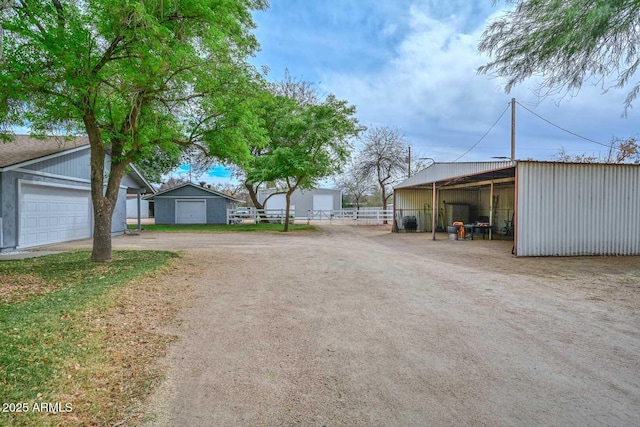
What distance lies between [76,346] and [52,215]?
1162cm

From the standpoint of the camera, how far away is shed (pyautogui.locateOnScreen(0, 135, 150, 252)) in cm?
1012

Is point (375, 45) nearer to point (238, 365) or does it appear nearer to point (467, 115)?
point (467, 115)

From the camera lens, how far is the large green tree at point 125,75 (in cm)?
585

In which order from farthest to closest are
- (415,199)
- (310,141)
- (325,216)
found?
1. (325,216)
2. (415,199)
3. (310,141)

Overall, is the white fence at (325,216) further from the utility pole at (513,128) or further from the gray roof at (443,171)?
the utility pole at (513,128)

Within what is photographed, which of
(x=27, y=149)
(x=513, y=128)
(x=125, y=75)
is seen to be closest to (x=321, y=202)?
(x=513, y=128)

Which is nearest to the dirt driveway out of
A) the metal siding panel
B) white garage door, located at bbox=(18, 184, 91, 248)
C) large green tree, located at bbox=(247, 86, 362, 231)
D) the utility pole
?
white garage door, located at bbox=(18, 184, 91, 248)

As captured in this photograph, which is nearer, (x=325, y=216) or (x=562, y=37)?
(x=562, y=37)

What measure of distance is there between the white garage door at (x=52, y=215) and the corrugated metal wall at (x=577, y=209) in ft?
51.3

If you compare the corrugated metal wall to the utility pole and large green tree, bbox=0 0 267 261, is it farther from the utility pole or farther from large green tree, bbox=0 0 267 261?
large green tree, bbox=0 0 267 261

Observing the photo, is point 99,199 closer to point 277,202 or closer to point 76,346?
point 76,346

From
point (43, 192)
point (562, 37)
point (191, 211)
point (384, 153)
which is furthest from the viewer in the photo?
point (384, 153)

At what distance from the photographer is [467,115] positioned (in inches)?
874

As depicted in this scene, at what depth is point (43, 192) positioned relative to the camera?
11758mm
